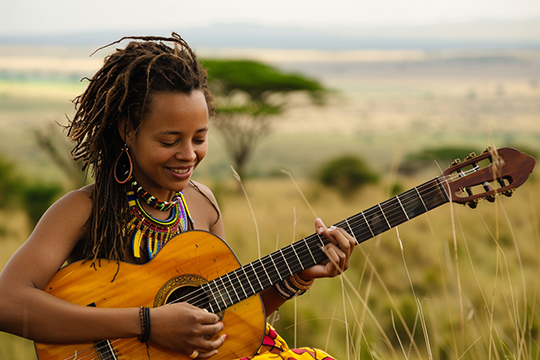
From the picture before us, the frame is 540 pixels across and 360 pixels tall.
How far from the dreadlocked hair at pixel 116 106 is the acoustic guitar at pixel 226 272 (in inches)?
5.0

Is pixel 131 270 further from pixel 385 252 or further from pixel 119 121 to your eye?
pixel 385 252

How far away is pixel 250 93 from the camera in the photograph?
1838 cm

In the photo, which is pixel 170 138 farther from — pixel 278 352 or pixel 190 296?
pixel 278 352

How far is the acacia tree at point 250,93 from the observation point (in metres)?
18.0

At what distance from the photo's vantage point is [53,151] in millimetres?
11406

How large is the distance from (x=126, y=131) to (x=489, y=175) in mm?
1491

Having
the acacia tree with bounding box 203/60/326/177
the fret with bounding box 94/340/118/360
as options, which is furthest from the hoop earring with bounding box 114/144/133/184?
the acacia tree with bounding box 203/60/326/177

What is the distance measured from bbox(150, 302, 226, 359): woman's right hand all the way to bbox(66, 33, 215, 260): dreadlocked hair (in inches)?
11.9

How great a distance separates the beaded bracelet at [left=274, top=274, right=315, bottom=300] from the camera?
7.49 ft

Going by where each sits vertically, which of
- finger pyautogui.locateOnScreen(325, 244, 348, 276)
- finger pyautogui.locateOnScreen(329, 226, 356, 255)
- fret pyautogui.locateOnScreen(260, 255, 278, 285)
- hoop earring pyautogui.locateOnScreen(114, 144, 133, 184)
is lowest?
fret pyautogui.locateOnScreen(260, 255, 278, 285)

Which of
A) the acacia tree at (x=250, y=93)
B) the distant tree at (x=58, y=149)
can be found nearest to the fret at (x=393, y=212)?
the distant tree at (x=58, y=149)

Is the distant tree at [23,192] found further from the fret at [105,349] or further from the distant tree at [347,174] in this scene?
the fret at [105,349]

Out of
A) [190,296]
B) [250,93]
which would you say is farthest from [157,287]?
[250,93]

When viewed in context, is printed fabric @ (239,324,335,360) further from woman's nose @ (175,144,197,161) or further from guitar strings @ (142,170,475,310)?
woman's nose @ (175,144,197,161)
